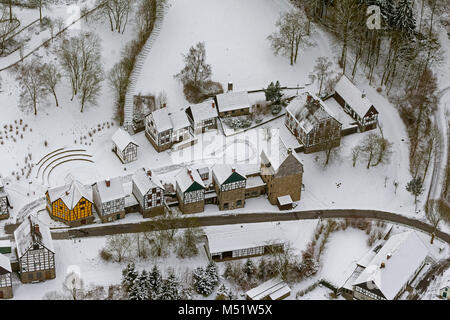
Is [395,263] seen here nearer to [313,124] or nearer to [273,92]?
[313,124]

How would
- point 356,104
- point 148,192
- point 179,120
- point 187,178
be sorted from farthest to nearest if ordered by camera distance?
point 356,104, point 179,120, point 187,178, point 148,192

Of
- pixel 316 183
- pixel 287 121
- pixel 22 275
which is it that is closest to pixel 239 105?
pixel 287 121

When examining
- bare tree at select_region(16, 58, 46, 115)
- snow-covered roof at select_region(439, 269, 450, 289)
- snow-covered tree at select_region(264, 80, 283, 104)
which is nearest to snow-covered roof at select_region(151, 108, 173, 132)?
snow-covered tree at select_region(264, 80, 283, 104)

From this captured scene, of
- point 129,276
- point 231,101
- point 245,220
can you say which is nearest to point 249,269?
point 245,220

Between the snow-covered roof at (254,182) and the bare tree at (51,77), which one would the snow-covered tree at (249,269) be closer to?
the snow-covered roof at (254,182)

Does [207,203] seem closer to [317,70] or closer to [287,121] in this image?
[287,121]

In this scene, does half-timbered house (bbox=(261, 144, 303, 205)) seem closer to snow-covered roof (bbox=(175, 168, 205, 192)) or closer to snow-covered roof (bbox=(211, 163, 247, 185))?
snow-covered roof (bbox=(211, 163, 247, 185))

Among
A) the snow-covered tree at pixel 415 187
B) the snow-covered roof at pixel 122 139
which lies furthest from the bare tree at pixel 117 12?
the snow-covered tree at pixel 415 187
